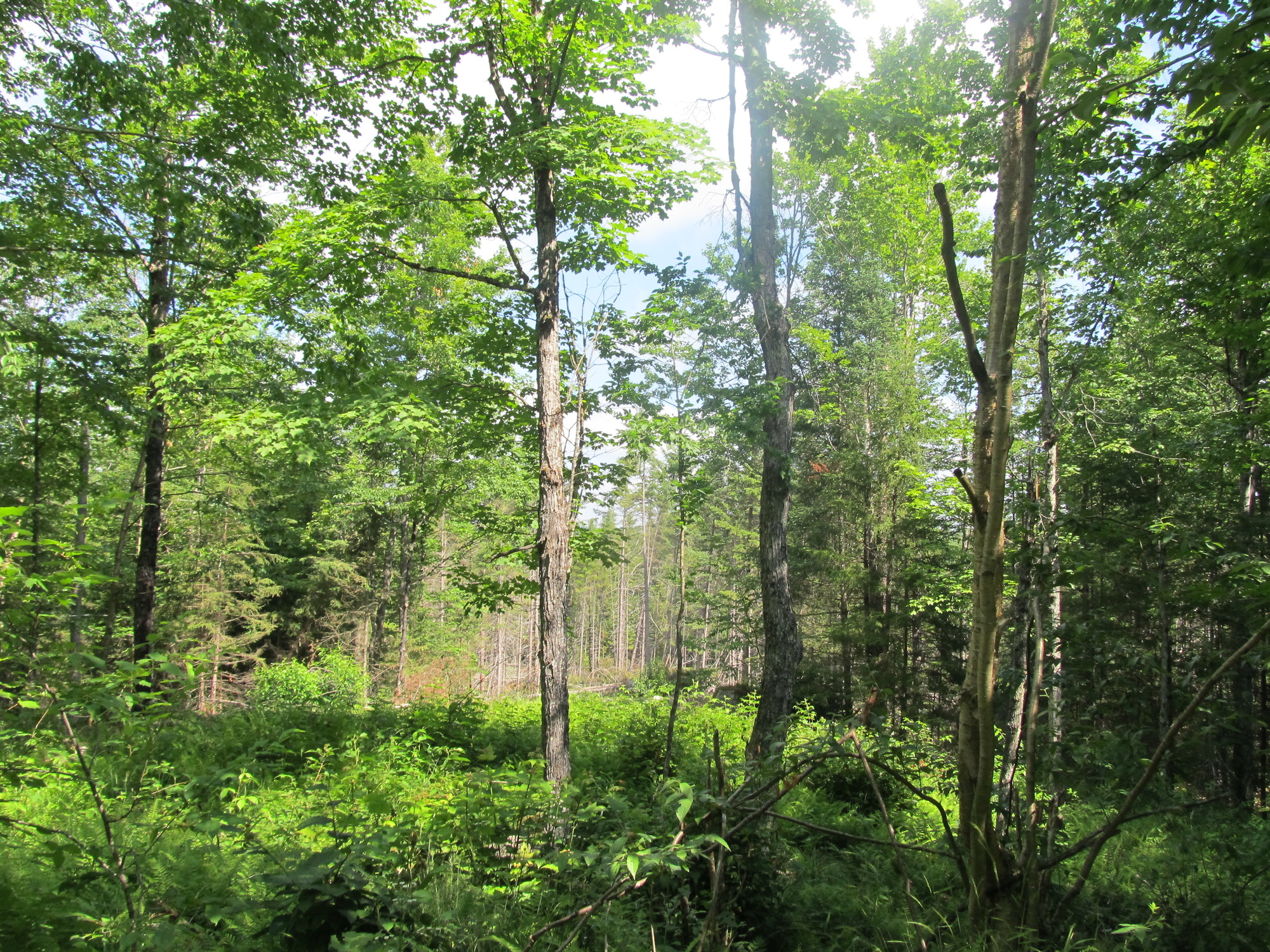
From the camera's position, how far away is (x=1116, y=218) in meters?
5.21

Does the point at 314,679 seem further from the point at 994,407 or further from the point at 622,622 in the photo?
the point at 622,622

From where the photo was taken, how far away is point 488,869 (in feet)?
9.16

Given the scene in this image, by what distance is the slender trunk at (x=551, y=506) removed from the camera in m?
5.93

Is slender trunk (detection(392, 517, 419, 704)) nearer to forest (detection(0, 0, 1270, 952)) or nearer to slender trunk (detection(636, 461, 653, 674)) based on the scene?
forest (detection(0, 0, 1270, 952))

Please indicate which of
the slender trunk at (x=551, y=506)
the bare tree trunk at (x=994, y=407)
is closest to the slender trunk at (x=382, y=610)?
the slender trunk at (x=551, y=506)

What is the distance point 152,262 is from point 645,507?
30643 millimetres

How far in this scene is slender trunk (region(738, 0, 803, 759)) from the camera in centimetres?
703

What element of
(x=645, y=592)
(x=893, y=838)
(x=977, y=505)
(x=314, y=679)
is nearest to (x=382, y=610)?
(x=314, y=679)

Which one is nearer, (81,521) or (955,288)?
(955,288)

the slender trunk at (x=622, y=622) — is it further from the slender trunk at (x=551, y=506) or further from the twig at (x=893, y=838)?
the twig at (x=893, y=838)

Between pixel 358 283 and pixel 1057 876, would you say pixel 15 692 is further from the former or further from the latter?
pixel 1057 876

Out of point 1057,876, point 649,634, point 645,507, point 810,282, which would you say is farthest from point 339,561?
point 649,634

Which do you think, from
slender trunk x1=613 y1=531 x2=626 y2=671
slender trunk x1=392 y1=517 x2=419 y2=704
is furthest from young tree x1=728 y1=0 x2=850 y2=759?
slender trunk x1=613 y1=531 x2=626 y2=671

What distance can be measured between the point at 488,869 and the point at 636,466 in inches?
250
